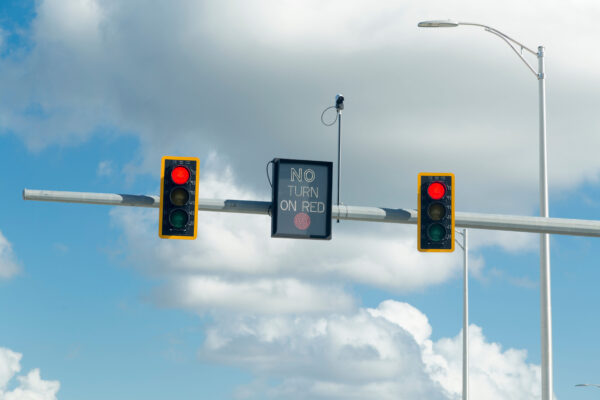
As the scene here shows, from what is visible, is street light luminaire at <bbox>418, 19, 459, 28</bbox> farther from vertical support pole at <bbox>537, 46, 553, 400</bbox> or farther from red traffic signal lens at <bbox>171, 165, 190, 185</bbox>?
red traffic signal lens at <bbox>171, 165, 190, 185</bbox>

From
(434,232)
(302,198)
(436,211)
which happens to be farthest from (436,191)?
(302,198)

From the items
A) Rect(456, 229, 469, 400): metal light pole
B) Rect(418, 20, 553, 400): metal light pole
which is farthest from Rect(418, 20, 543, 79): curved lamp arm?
Rect(456, 229, 469, 400): metal light pole

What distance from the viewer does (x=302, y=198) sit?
55.5 feet

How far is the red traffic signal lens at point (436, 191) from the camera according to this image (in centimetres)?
1625

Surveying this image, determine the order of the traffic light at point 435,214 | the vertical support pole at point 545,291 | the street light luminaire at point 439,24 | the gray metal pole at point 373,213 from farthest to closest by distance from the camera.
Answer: the street light luminaire at point 439,24
the vertical support pole at point 545,291
the traffic light at point 435,214
the gray metal pole at point 373,213

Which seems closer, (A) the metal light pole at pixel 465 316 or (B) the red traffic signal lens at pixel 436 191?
(B) the red traffic signal lens at pixel 436 191

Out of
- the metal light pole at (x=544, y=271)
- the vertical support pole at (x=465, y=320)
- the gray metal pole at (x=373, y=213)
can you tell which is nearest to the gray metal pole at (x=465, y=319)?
the vertical support pole at (x=465, y=320)

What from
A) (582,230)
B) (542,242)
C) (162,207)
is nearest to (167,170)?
(162,207)

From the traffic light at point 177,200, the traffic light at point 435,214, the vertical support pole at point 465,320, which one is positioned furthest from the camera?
the vertical support pole at point 465,320

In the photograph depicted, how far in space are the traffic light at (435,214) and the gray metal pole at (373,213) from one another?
10.3 inches

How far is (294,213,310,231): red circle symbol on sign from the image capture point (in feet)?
55.4

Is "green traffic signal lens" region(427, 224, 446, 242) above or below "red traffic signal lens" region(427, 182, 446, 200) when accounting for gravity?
below

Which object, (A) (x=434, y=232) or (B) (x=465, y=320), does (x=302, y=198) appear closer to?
(A) (x=434, y=232)

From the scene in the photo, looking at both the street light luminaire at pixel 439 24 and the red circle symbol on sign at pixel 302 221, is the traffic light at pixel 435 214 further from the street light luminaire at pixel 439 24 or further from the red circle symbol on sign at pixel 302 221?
the street light luminaire at pixel 439 24
